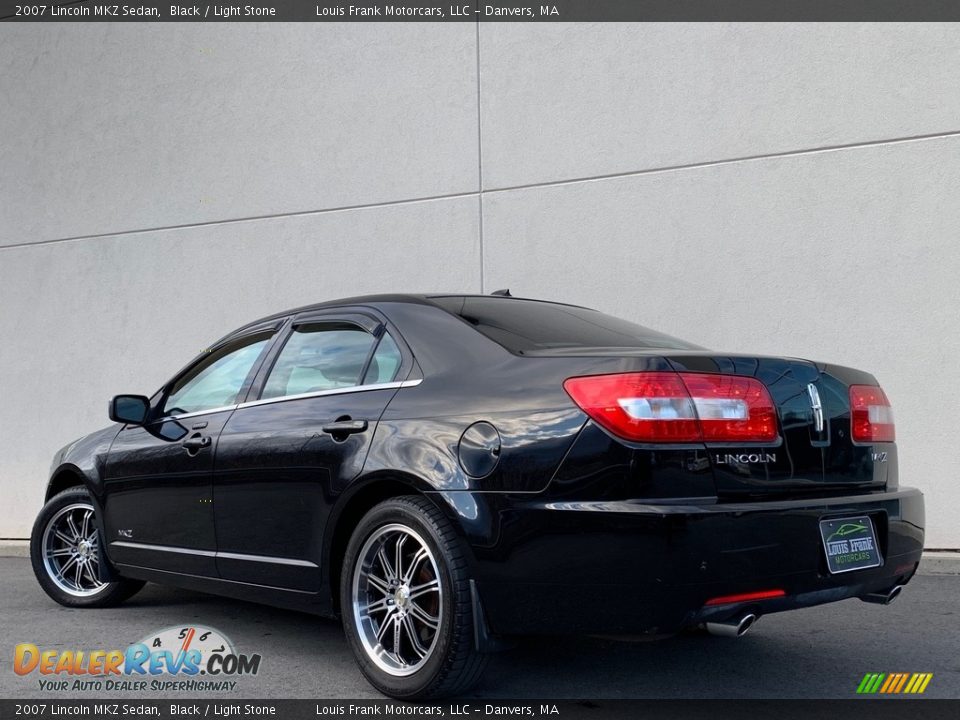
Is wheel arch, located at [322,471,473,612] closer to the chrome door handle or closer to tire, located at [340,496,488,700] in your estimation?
tire, located at [340,496,488,700]

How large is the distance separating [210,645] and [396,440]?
1678 millimetres

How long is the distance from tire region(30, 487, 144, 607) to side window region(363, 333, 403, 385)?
2.35 meters

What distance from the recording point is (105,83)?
32.2ft

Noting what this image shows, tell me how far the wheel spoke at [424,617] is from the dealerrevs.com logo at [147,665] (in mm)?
856

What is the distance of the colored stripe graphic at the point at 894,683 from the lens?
3.77 meters

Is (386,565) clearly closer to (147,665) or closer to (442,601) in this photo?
(442,601)

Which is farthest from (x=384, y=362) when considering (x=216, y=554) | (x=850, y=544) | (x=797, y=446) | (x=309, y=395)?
(x=850, y=544)

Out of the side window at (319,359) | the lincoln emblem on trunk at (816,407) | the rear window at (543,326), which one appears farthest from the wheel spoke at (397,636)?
the lincoln emblem on trunk at (816,407)

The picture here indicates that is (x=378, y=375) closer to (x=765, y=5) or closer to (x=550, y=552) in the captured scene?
(x=550, y=552)

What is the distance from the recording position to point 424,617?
3.57 m

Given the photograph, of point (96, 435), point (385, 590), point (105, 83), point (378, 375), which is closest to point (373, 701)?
point (385, 590)

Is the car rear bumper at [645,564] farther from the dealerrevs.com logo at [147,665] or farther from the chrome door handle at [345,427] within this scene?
the dealerrevs.com logo at [147,665]

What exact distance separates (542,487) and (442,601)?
551mm

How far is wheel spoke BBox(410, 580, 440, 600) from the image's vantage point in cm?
352
